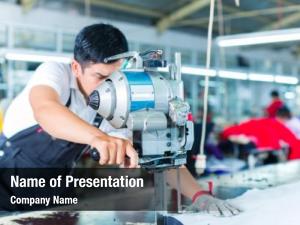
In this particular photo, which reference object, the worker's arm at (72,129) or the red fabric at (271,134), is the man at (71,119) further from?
the red fabric at (271,134)

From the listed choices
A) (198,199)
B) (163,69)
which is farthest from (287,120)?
(163,69)

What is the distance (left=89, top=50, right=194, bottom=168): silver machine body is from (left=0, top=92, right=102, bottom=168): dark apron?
1.38ft

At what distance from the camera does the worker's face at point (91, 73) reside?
958mm

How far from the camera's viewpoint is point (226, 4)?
Result: 7.14 m

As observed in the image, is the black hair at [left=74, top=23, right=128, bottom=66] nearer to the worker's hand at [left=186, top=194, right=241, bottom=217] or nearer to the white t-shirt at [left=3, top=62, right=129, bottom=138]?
the white t-shirt at [left=3, top=62, right=129, bottom=138]

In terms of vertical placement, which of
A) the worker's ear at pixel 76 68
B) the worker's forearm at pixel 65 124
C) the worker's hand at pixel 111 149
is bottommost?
the worker's hand at pixel 111 149

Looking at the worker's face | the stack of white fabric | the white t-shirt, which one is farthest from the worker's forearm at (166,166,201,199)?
the worker's face

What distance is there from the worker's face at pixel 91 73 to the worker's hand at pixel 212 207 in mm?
402

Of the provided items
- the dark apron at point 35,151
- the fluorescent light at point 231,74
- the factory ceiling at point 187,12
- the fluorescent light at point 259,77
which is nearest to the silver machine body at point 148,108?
the dark apron at point 35,151

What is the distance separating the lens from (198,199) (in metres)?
1.07

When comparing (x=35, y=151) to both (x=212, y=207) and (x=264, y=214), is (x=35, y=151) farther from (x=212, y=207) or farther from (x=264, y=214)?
(x=264, y=214)

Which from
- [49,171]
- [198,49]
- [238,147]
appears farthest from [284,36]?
[198,49]

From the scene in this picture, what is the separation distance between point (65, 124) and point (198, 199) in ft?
1.53

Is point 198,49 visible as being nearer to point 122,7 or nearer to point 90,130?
point 122,7
